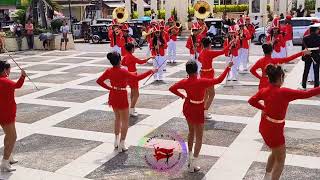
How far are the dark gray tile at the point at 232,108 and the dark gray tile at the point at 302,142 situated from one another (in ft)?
4.86

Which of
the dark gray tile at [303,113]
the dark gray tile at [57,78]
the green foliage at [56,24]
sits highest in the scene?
the green foliage at [56,24]

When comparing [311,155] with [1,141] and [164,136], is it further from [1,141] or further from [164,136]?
[1,141]

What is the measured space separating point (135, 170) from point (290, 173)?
7.73 ft

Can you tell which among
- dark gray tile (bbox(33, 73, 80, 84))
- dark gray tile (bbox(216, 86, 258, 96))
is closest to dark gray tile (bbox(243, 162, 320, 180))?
dark gray tile (bbox(216, 86, 258, 96))

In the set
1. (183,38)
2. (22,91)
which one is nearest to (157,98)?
(22,91)

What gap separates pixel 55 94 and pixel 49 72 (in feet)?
14.5

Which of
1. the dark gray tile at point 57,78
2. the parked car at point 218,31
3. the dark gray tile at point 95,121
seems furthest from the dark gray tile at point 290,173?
the parked car at point 218,31

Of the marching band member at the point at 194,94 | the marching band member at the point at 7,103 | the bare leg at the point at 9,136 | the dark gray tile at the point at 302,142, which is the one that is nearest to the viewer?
the marching band member at the point at 194,94

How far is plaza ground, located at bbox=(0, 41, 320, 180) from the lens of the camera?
22.9 feet

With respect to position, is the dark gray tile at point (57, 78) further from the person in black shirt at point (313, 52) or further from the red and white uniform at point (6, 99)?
the red and white uniform at point (6, 99)

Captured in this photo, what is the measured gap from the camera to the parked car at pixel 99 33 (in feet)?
98.5

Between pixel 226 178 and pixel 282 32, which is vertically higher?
pixel 282 32

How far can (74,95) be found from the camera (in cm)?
1282

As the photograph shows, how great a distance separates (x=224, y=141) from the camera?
8.31 metres
